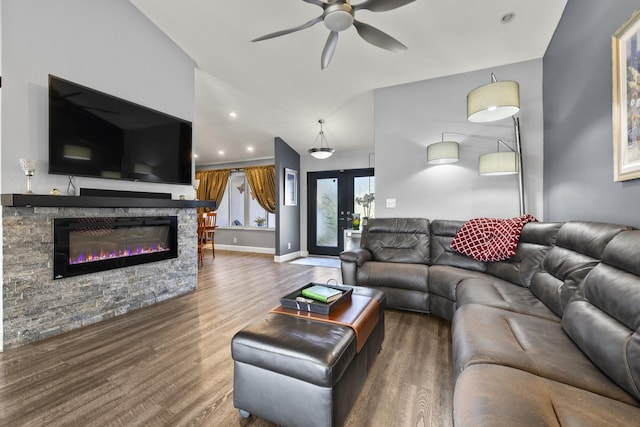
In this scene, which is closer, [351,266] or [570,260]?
[570,260]

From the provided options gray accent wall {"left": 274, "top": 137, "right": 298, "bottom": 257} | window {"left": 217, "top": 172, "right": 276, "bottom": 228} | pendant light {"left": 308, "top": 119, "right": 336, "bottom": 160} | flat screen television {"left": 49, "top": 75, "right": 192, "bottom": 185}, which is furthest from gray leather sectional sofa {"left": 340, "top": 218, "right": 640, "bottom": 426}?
window {"left": 217, "top": 172, "right": 276, "bottom": 228}

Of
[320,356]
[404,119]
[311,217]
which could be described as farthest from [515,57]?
[311,217]

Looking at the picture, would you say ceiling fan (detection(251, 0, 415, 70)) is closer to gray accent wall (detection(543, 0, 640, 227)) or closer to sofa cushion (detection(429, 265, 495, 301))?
gray accent wall (detection(543, 0, 640, 227))

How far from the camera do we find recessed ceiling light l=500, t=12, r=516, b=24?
274cm

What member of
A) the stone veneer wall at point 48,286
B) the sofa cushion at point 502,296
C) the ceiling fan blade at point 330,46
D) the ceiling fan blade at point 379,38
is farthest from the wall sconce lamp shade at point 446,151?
the stone veneer wall at point 48,286

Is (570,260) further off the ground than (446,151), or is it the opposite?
(446,151)

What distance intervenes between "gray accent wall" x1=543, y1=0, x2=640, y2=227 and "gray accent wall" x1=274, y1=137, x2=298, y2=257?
4526 mm

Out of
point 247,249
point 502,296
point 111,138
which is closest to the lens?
point 502,296

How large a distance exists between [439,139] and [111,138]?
3.92 metres

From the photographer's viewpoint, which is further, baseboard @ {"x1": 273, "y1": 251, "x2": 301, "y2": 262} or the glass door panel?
the glass door panel

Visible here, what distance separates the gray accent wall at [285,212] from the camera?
609cm

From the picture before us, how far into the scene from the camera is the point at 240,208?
25.5 feet

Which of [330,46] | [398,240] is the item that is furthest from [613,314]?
[330,46]

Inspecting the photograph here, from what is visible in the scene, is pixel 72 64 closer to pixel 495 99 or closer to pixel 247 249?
pixel 495 99
